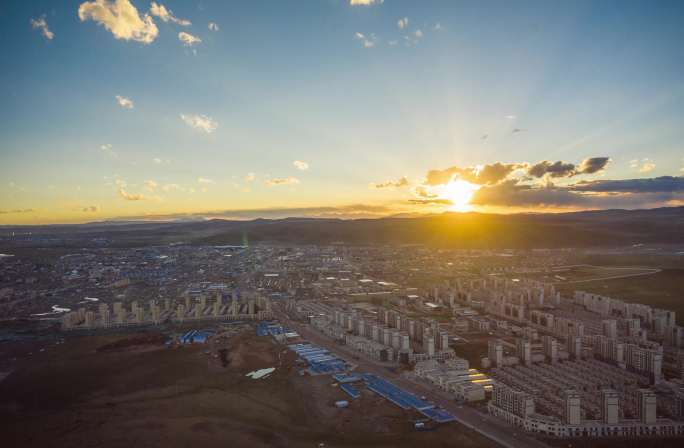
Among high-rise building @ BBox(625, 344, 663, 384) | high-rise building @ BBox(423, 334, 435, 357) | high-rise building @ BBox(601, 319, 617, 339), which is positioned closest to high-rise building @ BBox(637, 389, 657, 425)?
high-rise building @ BBox(625, 344, 663, 384)

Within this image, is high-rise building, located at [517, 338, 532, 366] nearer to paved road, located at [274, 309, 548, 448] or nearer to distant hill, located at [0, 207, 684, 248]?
paved road, located at [274, 309, 548, 448]

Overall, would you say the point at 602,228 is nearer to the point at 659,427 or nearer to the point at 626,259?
the point at 626,259

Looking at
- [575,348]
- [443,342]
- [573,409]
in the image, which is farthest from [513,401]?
[575,348]

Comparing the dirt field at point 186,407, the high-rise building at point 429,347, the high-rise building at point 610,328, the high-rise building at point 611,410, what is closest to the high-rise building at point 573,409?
the high-rise building at point 611,410

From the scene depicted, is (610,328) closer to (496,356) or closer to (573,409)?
(496,356)

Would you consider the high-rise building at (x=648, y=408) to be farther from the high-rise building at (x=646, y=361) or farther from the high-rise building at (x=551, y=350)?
the high-rise building at (x=551, y=350)
